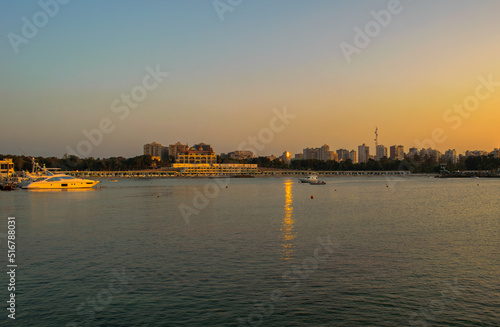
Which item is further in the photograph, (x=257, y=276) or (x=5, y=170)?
(x=5, y=170)

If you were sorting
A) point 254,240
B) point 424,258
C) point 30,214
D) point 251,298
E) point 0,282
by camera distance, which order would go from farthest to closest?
point 30,214 → point 254,240 → point 424,258 → point 0,282 → point 251,298

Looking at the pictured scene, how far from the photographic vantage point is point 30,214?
4047cm

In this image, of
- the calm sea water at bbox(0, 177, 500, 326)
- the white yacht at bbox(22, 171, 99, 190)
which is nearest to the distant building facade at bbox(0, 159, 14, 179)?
the white yacht at bbox(22, 171, 99, 190)

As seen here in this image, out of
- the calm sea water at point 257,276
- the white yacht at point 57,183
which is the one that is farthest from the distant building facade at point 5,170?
the calm sea water at point 257,276

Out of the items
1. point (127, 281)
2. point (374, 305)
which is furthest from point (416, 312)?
point (127, 281)

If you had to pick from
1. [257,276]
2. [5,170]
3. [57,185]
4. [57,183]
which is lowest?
[257,276]

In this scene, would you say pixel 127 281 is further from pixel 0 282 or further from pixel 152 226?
pixel 152 226

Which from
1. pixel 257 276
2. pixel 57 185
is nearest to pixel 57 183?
pixel 57 185

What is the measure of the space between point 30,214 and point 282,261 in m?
31.0

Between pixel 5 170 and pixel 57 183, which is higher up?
pixel 5 170

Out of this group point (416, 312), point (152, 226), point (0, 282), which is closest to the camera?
point (416, 312)

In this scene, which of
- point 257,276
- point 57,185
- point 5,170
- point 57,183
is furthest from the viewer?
point 5,170

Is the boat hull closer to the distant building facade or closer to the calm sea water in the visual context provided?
the distant building facade

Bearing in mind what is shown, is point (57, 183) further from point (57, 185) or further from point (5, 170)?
point (5, 170)
